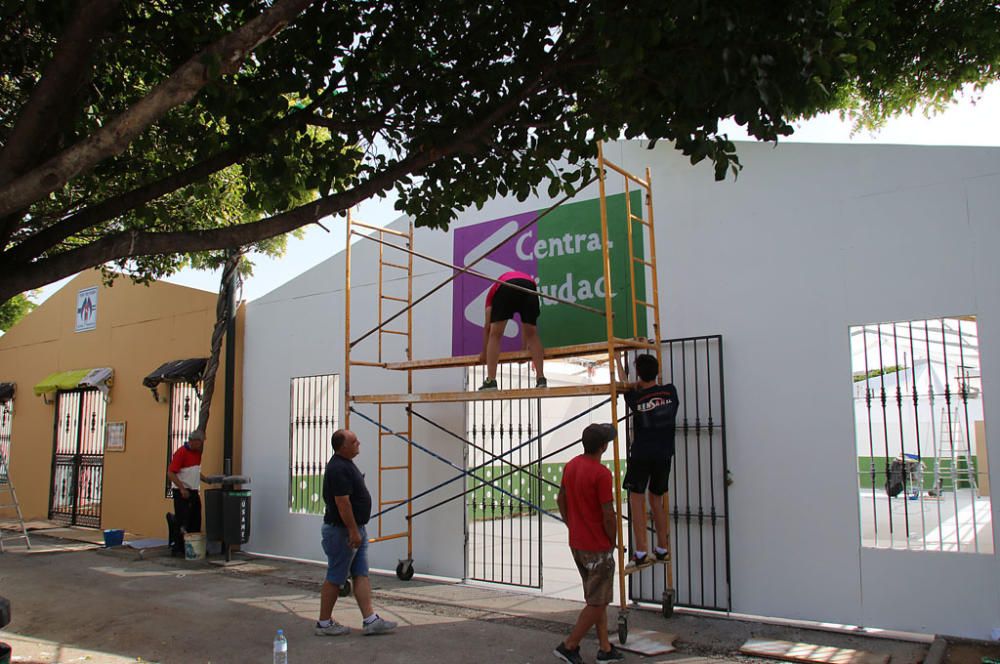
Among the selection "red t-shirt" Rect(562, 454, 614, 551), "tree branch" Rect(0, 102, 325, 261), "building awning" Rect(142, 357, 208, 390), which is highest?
"tree branch" Rect(0, 102, 325, 261)

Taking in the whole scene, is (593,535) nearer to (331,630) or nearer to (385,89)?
(331,630)

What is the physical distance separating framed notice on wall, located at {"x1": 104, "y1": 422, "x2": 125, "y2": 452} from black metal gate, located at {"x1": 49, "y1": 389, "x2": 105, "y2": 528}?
0.42 metres

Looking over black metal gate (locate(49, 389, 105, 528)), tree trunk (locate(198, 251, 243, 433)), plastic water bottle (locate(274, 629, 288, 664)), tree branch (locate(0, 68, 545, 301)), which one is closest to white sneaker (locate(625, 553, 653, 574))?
plastic water bottle (locate(274, 629, 288, 664))

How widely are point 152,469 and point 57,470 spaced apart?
3764mm

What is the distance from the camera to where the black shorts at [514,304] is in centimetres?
729

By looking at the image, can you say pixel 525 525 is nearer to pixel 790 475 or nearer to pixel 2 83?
pixel 790 475

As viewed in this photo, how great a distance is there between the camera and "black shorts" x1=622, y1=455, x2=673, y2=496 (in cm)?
658

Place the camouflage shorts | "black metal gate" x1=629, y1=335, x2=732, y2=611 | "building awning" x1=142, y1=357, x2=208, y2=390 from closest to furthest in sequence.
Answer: the camouflage shorts → "black metal gate" x1=629, y1=335, x2=732, y2=611 → "building awning" x1=142, y1=357, x2=208, y2=390

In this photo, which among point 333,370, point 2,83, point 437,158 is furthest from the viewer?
point 333,370

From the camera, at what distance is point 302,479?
10.6m

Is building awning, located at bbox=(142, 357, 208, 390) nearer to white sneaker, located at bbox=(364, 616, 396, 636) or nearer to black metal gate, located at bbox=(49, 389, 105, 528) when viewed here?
black metal gate, located at bbox=(49, 389, 105, 528)

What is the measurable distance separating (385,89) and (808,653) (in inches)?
204

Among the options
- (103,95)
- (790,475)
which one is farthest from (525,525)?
(103,95)

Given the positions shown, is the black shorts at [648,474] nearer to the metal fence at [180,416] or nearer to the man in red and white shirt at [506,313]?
the man in red and white shirt at [506,313]
